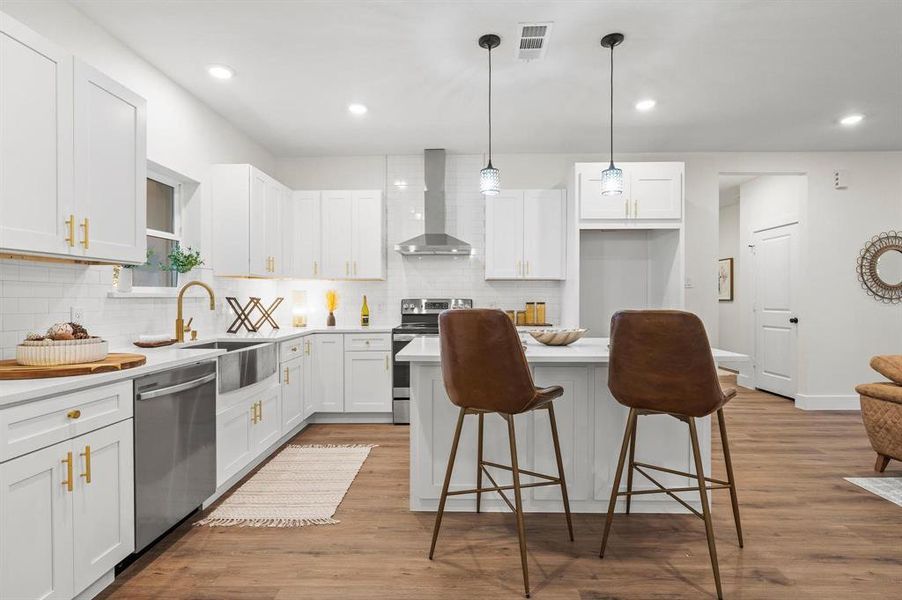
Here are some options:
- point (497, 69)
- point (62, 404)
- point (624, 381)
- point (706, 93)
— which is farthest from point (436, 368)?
point (706, 93)

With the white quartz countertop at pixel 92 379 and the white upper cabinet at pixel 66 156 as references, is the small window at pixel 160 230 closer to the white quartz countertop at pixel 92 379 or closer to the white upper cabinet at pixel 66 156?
the white quartz countertop at pixel 92 379

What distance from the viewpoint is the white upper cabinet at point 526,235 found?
4910mm

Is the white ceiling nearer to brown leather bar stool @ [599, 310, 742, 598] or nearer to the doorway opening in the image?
the doorway opening

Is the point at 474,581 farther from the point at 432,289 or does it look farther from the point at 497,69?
the point at 432,289

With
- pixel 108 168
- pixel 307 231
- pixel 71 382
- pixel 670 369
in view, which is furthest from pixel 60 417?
pixel 307 231

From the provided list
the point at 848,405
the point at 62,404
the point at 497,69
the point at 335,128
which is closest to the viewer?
the point at 62,404

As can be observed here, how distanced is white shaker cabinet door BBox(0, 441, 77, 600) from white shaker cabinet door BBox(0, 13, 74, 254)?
0.85 metres

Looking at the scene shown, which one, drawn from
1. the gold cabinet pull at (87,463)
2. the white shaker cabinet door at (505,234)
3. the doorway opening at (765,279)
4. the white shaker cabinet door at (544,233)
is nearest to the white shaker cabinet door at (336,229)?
the white shaker cabinet door at (505,234)

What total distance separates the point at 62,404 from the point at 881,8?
172 inches

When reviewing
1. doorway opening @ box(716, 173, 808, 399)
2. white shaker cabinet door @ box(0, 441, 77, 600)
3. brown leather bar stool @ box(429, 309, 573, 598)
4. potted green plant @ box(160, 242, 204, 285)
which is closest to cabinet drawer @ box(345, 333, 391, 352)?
potted green plant @ box(160, 242, 204, 285)

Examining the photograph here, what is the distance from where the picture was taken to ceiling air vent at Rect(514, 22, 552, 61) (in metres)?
2.72

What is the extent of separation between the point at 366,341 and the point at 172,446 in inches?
95.5

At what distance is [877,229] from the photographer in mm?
5270

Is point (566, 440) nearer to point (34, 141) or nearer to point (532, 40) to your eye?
point (532, 40)
